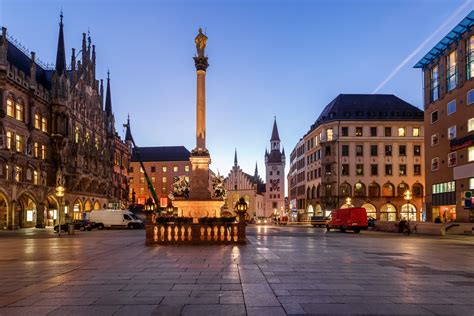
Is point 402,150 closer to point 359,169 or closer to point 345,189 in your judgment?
point 359,169

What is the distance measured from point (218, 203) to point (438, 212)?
119 feet

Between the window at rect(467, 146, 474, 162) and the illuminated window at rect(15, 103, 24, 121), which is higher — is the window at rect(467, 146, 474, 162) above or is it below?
below

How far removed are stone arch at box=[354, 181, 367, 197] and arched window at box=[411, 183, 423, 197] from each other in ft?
28.8

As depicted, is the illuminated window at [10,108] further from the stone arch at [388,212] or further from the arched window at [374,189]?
the stone arch at [388,212]

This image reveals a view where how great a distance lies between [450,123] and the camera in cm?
5966

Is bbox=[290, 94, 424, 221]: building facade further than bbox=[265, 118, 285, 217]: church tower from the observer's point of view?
No

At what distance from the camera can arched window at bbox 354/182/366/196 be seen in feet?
291

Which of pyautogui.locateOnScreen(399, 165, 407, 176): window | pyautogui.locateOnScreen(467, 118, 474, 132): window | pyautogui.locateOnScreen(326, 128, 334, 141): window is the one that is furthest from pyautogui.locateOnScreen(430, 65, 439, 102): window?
pyautogui.locateOnScreen(326, 128, 334, 141): window

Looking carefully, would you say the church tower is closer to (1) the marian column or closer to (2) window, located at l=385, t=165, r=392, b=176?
(2) window, located at l=385, t=165, r=392, b=176

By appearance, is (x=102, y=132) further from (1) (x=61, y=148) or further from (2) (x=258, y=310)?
(2) (x=258, y=310)

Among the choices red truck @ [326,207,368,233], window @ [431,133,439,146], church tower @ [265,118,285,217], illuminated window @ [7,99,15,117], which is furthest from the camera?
church tower @ [265,118,285,217]

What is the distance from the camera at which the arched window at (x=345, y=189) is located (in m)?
88.9

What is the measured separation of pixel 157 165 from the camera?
14775cm

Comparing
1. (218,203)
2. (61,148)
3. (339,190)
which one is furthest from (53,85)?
(339,190)
